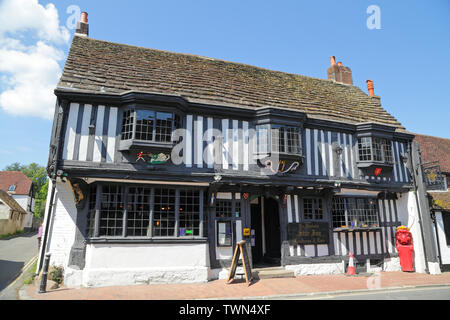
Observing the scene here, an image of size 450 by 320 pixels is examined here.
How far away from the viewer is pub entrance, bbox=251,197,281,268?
11.3 metres

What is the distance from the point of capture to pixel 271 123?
10.5 metres

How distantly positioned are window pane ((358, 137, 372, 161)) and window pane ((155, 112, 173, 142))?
8.04 meters

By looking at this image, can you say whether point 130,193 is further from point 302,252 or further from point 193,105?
point 302,252

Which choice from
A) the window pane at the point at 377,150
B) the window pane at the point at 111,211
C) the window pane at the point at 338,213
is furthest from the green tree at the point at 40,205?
the window pane at the point at 377,150

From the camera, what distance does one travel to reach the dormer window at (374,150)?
39.0 ft

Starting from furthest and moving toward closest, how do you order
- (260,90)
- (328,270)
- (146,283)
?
(260,90) < (328,270) < (146,283)

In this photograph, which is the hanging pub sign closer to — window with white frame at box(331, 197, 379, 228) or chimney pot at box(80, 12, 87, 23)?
window with white frame at box(331, 197, 379, 228)

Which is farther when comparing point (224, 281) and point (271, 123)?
point (271, 123)

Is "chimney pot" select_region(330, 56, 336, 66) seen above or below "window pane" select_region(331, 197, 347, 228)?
above

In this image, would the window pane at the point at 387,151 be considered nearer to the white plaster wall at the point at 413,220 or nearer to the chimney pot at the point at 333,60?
the white plaster wall at the point at 413,220

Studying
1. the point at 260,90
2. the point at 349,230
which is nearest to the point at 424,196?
the point at 349,230

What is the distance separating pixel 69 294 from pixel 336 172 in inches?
394

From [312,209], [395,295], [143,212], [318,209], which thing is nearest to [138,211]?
[143,212]

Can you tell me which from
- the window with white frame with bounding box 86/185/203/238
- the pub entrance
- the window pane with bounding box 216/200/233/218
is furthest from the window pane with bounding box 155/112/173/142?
the pub entrance
